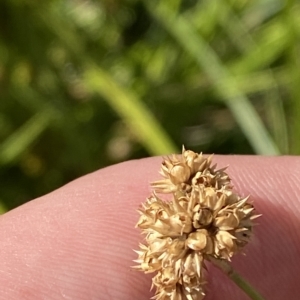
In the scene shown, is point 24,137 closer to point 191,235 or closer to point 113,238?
point 113,238

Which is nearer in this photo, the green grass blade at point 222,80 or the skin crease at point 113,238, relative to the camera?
the skin crease at point 113,238

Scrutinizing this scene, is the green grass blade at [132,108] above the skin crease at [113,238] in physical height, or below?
above

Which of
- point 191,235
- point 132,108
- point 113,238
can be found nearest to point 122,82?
point 132,108

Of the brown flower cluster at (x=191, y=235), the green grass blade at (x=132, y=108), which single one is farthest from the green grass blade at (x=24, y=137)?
the brown flower cluster at (x=191, y=235)

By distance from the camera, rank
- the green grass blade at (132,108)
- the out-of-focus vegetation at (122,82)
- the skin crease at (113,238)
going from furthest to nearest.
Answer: the out-of-focus vegetation at (122,82), the green grass blade at (132,108), the skin crease at (113,238)

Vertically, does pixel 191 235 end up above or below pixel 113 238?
below

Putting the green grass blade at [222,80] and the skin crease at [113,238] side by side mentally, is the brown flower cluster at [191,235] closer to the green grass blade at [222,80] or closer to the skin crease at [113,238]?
the skin crease at [113,238]

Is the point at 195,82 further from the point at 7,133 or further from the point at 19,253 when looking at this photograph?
the point at 19,253
